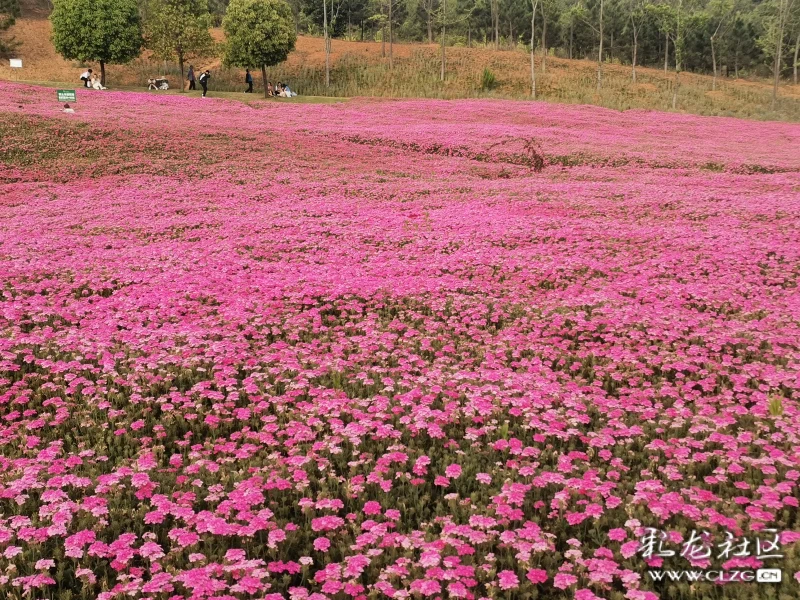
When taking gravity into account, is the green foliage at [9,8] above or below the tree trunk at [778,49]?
above

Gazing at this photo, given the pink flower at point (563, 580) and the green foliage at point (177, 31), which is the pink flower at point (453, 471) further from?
the green foliage at point (177, 31)

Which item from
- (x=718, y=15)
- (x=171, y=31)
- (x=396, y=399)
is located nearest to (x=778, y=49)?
(x=718, y=15)

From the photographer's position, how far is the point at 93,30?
60656mm

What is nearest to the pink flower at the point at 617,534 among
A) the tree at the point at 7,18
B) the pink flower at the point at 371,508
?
the pink flower at the point at 371,508

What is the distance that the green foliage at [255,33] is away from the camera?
2343 inches

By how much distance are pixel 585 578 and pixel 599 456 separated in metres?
2.03

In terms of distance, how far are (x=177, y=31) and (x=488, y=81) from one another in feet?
111

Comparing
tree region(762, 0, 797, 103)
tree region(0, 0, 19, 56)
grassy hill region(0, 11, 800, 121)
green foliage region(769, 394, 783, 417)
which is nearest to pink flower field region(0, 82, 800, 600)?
green foliage region(769, 394, 783, 417)

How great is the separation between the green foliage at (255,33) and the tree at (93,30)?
1068 centimetres

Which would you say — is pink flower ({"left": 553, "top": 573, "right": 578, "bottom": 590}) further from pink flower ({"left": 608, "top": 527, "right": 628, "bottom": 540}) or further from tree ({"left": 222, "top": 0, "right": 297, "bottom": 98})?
tree ({"left": 222, "top": 0, "right": 297, "bottom": 98})

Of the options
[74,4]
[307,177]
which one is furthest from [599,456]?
[74,4]

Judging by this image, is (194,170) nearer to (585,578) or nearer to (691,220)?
(691,220)

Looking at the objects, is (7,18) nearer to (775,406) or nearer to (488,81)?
(488,81)

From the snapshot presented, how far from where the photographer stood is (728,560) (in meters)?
5.09
